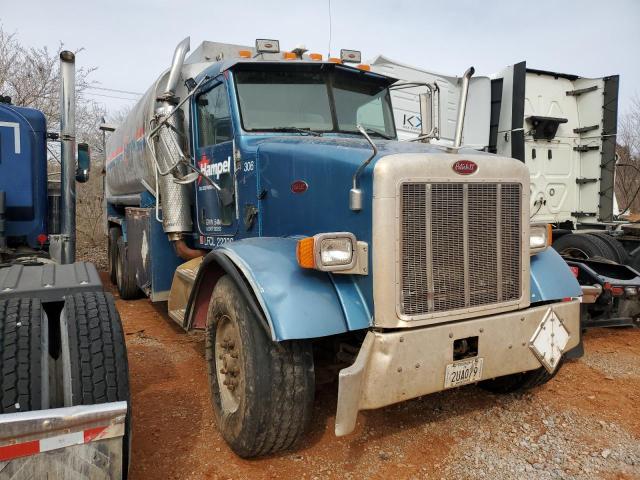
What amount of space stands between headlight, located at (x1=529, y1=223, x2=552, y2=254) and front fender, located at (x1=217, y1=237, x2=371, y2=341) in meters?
1.35

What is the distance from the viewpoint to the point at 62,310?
253cm

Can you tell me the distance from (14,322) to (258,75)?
8.66ft

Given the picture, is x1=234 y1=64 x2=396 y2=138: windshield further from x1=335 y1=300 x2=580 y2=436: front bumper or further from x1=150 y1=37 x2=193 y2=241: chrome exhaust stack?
x1=335 y1=300 x2=580 y2=436: front bumper

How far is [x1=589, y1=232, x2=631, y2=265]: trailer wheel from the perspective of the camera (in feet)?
20.8

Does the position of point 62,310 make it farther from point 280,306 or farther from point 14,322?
point 280,306

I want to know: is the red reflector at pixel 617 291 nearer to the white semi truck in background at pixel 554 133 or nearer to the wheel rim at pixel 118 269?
the white semi truck in background at pixel 554 133

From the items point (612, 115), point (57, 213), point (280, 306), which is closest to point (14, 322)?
point (280, 306)

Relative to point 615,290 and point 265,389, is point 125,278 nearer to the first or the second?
point 265,389

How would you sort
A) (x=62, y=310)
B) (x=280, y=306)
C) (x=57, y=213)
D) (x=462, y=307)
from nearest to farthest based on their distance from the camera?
1. (x=62, y=310)
2. (x=280, y=306)
3. (x=462, y=307)
4. (x=57, y=213)

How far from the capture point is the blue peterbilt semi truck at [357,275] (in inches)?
107

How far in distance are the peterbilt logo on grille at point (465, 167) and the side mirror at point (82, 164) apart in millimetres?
4119

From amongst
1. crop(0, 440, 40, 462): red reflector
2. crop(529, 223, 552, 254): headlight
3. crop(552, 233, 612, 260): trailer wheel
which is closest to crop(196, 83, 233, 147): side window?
crop(529, 223, 552, 254): headlight

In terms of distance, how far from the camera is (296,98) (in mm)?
4133

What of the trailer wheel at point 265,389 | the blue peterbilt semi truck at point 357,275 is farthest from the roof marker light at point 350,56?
the trailer wheel at point 265,389
